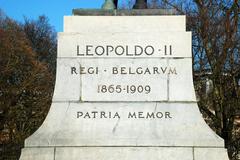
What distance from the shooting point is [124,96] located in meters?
6.75

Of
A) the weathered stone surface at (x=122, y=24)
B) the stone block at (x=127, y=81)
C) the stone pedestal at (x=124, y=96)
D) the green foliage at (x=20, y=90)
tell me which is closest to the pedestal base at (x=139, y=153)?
the stone pedestal at (x=124, y=96)

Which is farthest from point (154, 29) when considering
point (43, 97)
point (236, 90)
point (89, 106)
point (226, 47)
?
point (43, 97)

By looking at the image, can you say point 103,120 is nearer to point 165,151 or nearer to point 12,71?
point 165,151

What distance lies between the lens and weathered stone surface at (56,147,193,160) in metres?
6.37

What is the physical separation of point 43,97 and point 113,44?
55.0 ft

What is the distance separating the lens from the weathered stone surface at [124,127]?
253 inches

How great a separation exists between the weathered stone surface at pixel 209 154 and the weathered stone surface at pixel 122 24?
171 centimetres

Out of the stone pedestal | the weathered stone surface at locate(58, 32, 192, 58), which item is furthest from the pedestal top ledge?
the weathered stone surface at locate(58, 32, 192, 58)

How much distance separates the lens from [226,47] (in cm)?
1647

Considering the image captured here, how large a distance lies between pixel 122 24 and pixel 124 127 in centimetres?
146

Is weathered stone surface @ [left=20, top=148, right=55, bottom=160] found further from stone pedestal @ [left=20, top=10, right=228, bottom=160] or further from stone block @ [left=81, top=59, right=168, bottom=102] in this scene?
stone block @ [left=81, top=59, right=168, bottom=102]

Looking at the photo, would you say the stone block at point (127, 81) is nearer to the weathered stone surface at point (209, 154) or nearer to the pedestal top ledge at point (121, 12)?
the pedestal top ledge at point (121, 12)

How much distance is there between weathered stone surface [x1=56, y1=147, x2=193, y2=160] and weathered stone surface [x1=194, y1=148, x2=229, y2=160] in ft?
0.29

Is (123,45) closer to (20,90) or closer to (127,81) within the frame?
(127,81)
